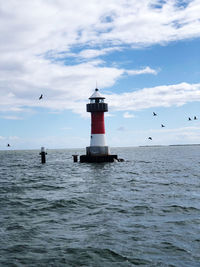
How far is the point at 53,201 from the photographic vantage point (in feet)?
54.2

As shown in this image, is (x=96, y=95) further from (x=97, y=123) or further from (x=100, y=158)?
(x=100, y=158)

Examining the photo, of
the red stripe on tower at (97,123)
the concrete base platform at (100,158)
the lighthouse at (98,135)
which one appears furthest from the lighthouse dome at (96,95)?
the concrete base platform at (100,158)

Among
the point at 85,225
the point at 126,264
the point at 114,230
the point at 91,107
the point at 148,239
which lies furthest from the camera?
the point at 91,107

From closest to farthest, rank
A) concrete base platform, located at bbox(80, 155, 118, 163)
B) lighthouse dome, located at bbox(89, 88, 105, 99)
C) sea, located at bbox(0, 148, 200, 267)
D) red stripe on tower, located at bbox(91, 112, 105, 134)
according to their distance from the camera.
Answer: sea, located at bbox(0, 148, 200, 267) < red stripe on tower, located at bbox(91, 112, 105, 134) < concrete base platform, located at bbox(80, 155, 118, 163) < lighthouse dome, located at bbox(89, 88, 105, 99)

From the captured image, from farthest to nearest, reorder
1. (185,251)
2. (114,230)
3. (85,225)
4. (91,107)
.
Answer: (91,107) → (85,225) → (114,230) → (185,251)

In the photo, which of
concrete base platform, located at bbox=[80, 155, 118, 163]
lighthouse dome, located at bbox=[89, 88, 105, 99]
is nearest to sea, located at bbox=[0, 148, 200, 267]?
concrete base platform, located at bbox=[80, 155, 118, 163]

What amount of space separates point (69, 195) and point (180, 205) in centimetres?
686

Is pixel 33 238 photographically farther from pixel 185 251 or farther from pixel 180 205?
pixel 180 205

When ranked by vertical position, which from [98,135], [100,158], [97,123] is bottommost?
[100,158]

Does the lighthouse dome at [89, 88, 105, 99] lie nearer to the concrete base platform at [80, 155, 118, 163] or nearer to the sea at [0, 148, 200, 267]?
the concrete base platform at [80, 155, 118, 163]

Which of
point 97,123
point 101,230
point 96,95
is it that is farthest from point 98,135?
point 101,230

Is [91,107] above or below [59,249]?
above

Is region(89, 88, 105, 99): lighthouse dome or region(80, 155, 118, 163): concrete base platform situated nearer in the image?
region(80, 155, 118, 163): concrete base platform

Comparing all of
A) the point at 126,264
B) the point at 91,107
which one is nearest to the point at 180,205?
the point at 126,264
